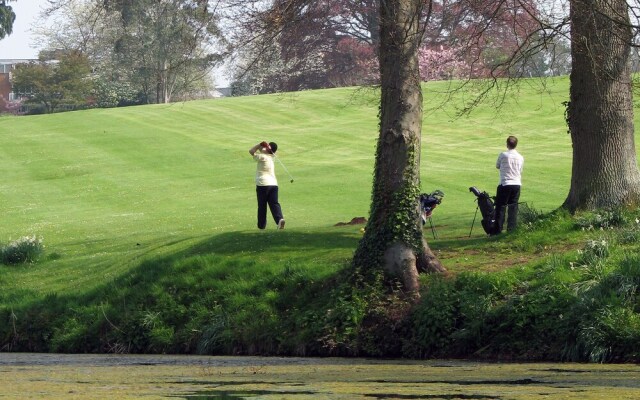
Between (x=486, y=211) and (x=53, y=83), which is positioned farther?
(x=53, y=83)

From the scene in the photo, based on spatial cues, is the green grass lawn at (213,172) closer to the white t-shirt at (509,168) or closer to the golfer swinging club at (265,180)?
the golfer swinging club at (265,180)

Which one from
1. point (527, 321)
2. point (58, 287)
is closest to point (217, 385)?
point (527, 321)

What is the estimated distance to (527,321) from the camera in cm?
1580

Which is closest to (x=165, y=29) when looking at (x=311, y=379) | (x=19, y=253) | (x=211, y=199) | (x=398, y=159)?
(x=211, y=199)

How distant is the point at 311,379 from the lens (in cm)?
1340

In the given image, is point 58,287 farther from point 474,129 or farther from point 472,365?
point 474,129

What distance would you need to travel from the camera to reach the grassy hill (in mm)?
19953

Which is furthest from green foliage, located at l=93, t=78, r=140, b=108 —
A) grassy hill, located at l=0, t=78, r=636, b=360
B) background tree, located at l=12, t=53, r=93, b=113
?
grassy hill, located at l=0, t=78, r=636, b=360

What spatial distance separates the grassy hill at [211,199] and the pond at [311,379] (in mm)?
2502

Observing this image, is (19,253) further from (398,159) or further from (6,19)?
(6,19)

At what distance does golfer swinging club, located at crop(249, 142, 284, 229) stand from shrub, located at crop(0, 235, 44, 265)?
541 cm

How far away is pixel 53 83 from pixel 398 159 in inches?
2536

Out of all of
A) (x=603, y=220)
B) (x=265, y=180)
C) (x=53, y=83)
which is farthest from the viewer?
(x=53, y=83)

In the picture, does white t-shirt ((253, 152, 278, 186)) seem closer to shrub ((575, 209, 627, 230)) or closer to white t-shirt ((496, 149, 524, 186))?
white t-shirt ((496, 149, 524, 186))
